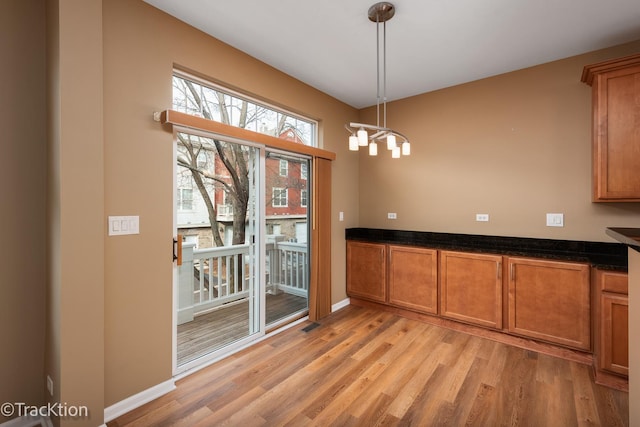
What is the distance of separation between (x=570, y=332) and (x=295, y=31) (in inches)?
146

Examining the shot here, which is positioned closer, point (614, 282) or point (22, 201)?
point (22, 201)

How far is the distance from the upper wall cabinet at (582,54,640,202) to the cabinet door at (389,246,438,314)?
5.41 feet

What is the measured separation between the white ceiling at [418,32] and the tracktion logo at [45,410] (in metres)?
2.79

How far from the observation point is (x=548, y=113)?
2996 millimetres

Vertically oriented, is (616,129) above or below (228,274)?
above

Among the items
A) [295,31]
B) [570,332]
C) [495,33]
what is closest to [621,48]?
[495,33]

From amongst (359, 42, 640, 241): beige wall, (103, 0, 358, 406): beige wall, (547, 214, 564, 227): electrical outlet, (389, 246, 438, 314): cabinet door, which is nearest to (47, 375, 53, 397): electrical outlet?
(103, 0, 358, 406): beige wall

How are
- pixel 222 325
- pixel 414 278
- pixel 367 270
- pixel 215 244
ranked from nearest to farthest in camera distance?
pixel 215 244 < pixel 222 325 < pixel 414 278 < pixel 367 270

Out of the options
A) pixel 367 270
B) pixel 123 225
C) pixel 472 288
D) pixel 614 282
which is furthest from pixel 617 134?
pixel 123 225

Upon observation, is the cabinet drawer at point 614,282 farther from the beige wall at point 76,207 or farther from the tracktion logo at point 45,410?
the tracktion logo at point 45,410

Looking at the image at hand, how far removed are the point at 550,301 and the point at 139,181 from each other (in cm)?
374

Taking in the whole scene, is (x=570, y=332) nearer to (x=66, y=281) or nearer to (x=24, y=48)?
(x=66, y=281)

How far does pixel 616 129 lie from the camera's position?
245 cm

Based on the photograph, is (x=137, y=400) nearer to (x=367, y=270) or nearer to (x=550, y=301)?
(x=367, y=270)
